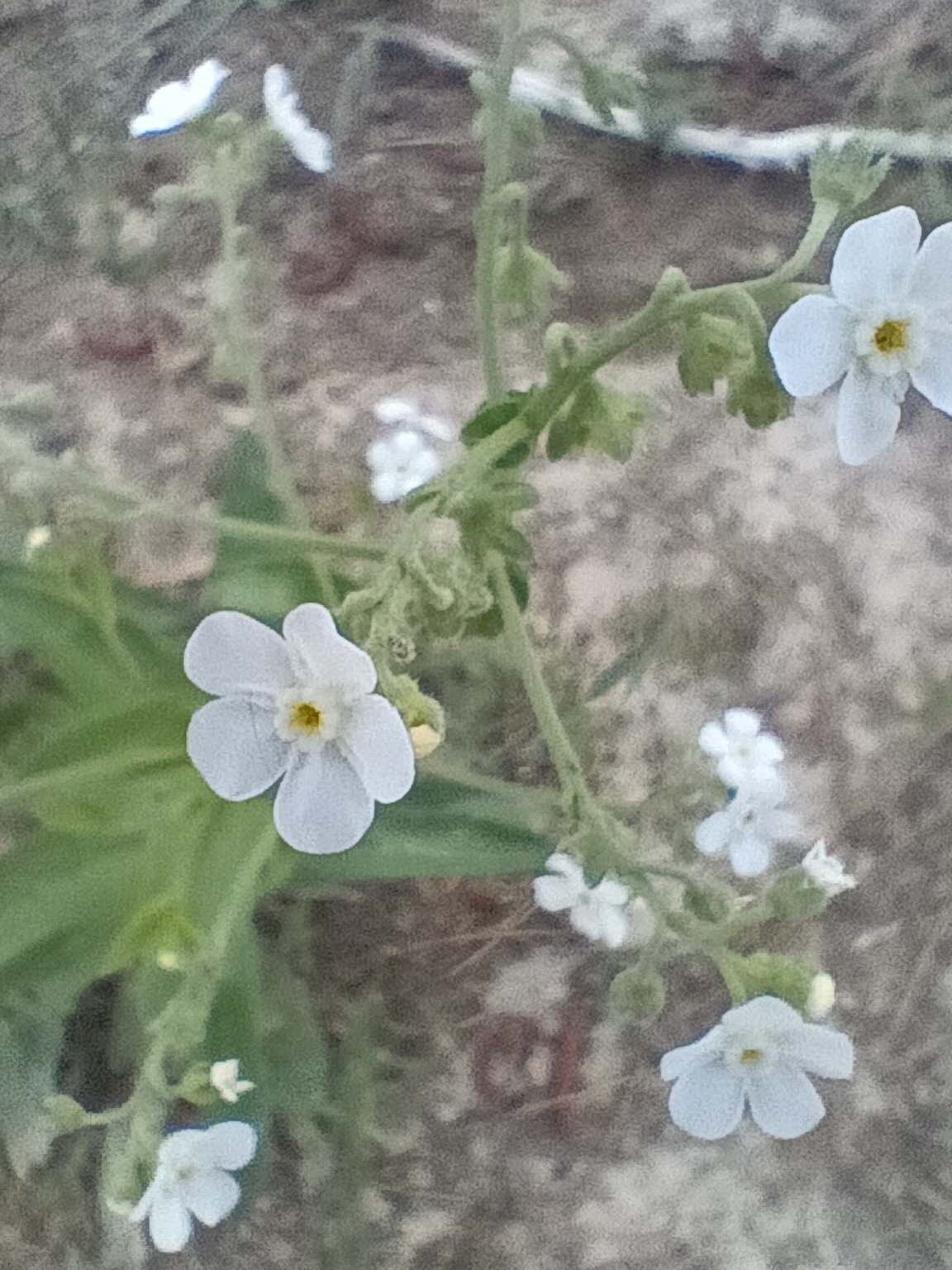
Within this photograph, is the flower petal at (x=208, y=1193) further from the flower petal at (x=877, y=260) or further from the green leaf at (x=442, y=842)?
the flower petal at (x=877, y=260)

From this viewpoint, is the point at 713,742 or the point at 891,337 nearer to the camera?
the point at 891,337

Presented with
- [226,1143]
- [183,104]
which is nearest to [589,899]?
[226,1143]

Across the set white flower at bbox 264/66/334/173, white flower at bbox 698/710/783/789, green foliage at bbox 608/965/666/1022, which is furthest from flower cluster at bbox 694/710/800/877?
white flower at bbox 264/66/334/173

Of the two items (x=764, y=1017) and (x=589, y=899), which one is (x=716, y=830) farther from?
(x=764, y=1017)

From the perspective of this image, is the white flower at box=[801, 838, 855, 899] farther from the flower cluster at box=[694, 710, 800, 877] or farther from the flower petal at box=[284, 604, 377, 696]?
the flower petal at box=[284, 604, 377, 696]

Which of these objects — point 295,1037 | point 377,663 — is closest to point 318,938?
point 295,1037

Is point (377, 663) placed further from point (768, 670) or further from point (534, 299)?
point (768, 670)
